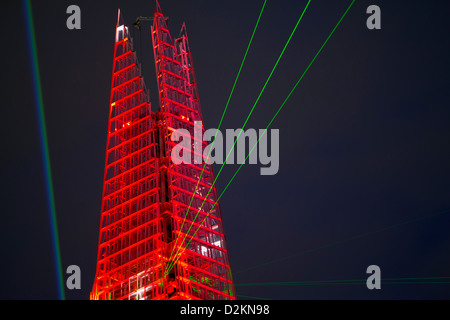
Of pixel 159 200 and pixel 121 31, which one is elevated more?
pixel 121 31

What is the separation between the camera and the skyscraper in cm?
6084

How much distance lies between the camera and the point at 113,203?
2734 inches

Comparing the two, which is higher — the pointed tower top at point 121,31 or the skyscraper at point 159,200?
the pointed tower top at point 121,31

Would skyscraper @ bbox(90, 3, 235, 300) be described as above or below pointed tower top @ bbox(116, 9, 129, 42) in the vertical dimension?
below

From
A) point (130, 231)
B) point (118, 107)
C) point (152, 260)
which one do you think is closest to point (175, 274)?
point (152, 260)

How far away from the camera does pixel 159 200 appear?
229 ft

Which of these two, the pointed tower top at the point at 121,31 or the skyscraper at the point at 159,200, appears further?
the pointed tower top at the point at 121,31

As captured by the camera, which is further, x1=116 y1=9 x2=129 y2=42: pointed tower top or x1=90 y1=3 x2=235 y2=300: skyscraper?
x1=116 y1=9 x2=129 y2=42: pointed tower top

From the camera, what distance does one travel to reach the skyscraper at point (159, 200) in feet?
200
